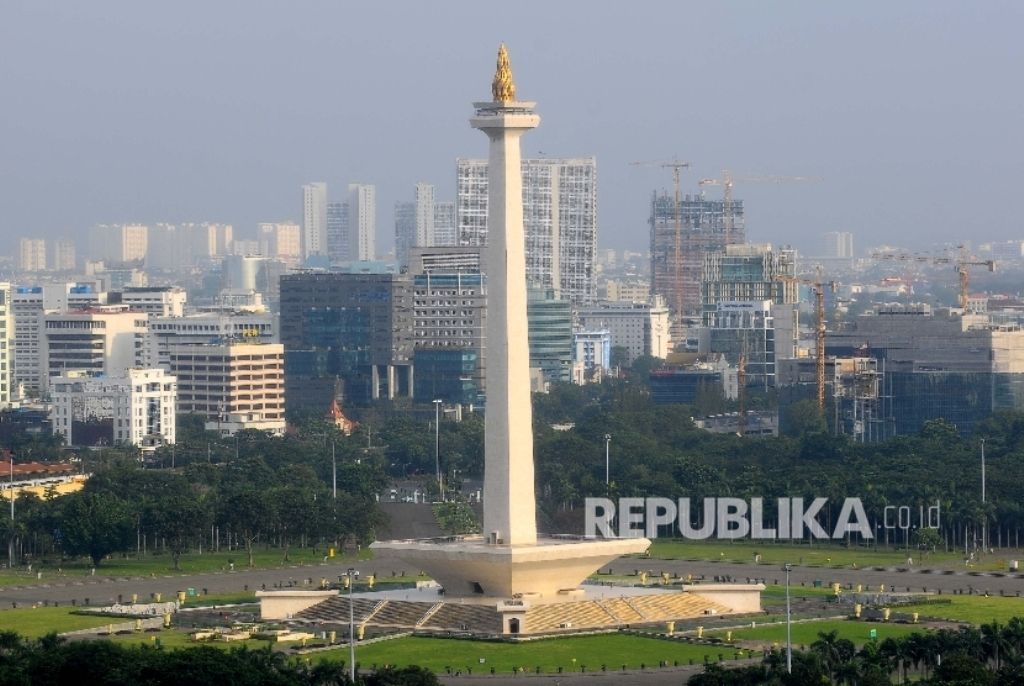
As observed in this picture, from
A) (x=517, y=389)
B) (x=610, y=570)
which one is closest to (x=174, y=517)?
(x=610, y=570)

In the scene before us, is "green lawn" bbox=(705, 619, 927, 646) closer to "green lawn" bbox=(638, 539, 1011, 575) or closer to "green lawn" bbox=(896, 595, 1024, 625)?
"green lawn" bbox=(896, 595, 1024, 625)

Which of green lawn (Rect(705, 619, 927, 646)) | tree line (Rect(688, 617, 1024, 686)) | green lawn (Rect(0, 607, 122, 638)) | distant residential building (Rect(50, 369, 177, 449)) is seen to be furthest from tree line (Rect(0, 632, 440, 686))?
distant residential building (Rect(50, 369, 177, 449))

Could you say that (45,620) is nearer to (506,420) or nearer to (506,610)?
(506,610)

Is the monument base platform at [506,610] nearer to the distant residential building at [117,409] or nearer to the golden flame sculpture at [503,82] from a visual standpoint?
the golden flame sculpture at [503,82]

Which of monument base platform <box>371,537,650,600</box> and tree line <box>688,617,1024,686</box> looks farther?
monument base platform <box>371,537,650,600</box>

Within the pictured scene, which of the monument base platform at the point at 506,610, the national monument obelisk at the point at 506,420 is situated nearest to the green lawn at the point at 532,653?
the monument base platform at the point at 506,610

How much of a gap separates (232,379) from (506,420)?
108726mm

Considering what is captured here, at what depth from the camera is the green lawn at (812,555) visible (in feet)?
364

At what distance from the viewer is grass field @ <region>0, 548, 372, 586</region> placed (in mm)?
108625

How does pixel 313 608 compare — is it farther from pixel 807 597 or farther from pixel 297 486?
pixel 297 486

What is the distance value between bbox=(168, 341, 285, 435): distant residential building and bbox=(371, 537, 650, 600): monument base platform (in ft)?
344

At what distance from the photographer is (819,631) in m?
85.4

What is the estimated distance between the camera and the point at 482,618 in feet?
288

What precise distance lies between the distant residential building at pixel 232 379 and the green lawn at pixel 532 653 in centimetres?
11156
